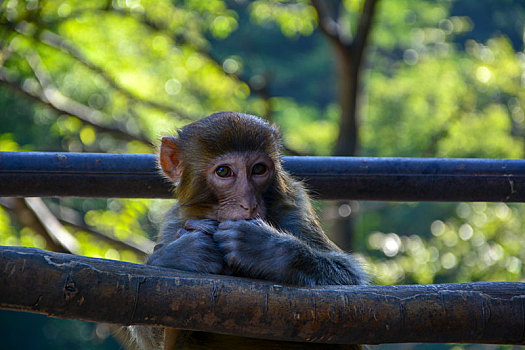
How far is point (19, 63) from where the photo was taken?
7.43m

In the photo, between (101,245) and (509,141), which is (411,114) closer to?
(509,141)

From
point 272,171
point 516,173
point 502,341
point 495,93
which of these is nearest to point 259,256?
point 272,171

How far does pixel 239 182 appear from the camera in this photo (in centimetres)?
310

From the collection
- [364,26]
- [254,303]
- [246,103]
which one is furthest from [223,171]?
[246,103]

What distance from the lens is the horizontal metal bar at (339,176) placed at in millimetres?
3467

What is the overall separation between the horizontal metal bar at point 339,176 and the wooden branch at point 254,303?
1.42 m

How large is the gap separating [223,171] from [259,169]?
0.18 m

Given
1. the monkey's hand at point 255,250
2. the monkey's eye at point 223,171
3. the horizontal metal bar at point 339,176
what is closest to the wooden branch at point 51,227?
the horizontal metal bar at point 339,176

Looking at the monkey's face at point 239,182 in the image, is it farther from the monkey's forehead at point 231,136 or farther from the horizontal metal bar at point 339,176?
the horizontal metal bar at point 339,176

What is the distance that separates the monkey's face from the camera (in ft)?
9.87

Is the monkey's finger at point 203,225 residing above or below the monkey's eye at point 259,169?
below

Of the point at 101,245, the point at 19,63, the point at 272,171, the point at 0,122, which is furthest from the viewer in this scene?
the point at 0,122

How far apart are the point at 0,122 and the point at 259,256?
994cm

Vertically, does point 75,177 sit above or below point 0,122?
below
